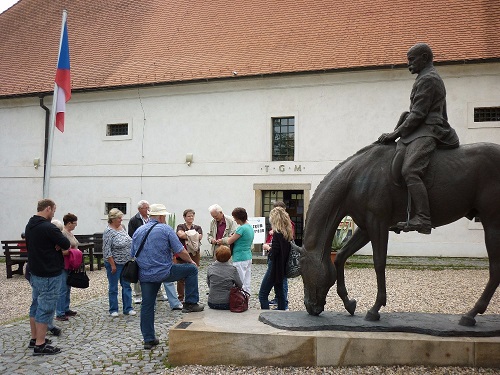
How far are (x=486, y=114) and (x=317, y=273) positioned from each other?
13.3 meters

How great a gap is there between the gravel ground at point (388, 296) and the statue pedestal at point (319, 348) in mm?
76

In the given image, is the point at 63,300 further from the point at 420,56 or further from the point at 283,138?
the point at 283,138

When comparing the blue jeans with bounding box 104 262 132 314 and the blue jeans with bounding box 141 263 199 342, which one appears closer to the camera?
the blue jeans with bounding box 141 263 199 342

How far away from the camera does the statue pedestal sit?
14.0 ft

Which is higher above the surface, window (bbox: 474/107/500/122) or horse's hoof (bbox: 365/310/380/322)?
window (bbox: 474/107/500/122)

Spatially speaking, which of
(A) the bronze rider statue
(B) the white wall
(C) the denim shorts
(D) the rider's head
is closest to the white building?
(B) the white wall

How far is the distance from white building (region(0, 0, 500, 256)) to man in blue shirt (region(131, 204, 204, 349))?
38.0 ft

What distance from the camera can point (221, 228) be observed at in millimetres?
7805

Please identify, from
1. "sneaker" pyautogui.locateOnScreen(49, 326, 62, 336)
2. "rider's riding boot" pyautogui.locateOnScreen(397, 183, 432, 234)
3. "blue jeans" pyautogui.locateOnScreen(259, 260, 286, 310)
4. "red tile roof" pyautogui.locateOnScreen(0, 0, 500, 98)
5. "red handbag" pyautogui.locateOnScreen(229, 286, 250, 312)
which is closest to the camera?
"rider's riding boot" pyautogui.locateOnScreen(397, 183, 432, 234)

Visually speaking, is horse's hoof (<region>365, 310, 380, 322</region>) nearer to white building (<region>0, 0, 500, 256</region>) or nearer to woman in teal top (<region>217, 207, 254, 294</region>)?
woman in teal top (<region>217, 207, 254, 294</region>)

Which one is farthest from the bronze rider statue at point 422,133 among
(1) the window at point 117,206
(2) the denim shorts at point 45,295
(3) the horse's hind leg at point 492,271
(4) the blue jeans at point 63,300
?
(1) the window at point 117,206

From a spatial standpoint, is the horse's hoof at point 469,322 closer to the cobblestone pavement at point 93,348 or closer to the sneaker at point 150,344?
the cobblestone pavement at point 93,348

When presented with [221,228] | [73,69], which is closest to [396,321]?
[221,228]

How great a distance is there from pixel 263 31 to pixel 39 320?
52.4 feet
